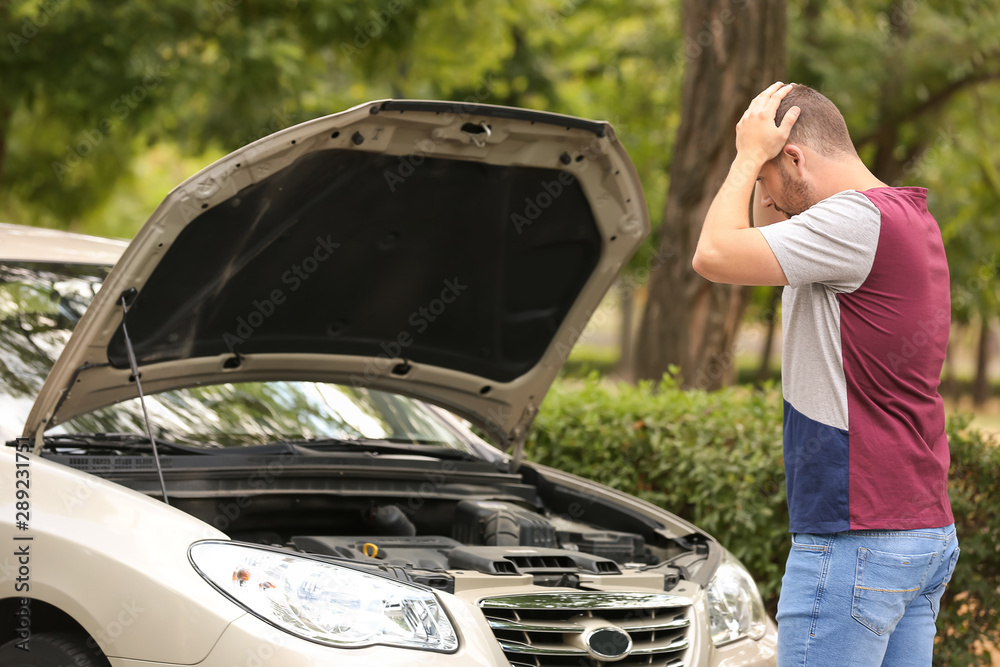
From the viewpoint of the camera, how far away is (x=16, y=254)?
3650 millimetres

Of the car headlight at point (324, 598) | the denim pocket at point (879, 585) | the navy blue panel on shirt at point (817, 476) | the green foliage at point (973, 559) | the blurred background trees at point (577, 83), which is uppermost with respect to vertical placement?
the blurred background trees at point (577, 83)

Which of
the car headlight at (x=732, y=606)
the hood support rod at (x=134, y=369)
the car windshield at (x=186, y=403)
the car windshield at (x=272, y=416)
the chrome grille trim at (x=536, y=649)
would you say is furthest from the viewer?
the car windshield at (x=272, y=416)

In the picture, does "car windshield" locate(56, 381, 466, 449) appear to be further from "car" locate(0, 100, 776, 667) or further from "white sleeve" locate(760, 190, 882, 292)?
"white sleeve" locate(760, 190, 882, 292)

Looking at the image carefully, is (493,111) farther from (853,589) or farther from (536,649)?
(853,589)

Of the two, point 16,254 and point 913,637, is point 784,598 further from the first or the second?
point 16,254

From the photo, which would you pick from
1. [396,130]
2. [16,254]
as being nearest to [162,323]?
[16,254]

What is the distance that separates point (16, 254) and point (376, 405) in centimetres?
158

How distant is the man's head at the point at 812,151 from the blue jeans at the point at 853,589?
0.83 meters

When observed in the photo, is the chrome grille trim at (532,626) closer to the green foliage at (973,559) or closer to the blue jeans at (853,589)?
the blue jeans at (853,589)

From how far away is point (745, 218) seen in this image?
2.31m

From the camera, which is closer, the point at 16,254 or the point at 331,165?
the point at 331,165

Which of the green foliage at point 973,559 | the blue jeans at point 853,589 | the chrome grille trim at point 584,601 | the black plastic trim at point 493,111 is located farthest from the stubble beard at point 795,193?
the green foliage at point 973,559

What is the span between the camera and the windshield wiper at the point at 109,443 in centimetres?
317

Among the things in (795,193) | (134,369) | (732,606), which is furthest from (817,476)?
(134,369)
